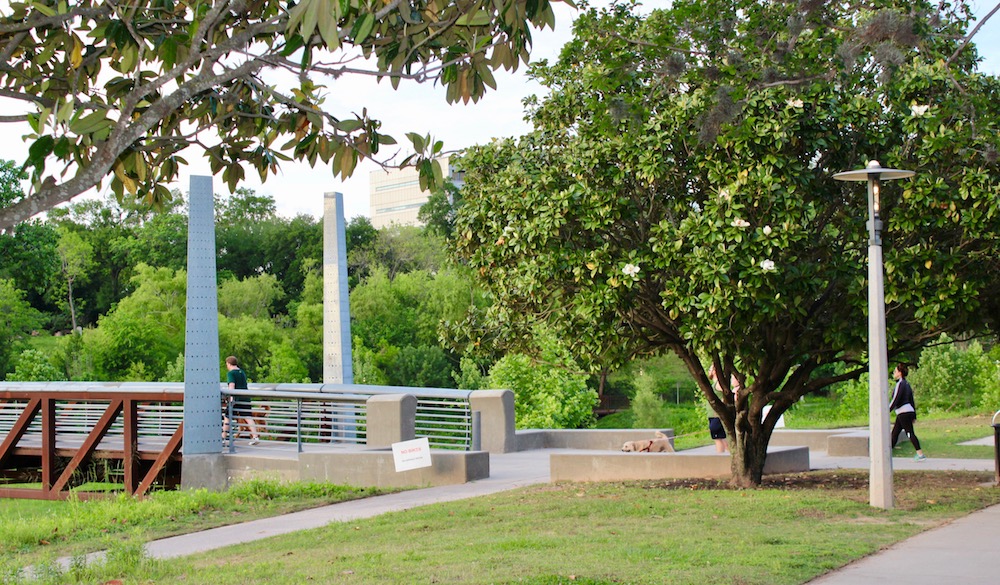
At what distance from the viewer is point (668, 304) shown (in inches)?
472

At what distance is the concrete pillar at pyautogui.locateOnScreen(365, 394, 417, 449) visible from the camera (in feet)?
58.3

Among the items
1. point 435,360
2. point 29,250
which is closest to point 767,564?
point 29,250

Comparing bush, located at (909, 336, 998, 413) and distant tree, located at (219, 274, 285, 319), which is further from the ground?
distant tree, located at (219, 274, 285, 319)

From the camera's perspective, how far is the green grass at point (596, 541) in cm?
785

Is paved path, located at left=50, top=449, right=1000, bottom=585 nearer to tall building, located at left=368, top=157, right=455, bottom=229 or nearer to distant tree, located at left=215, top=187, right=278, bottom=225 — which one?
distant tree, located at left=215, top=187, right=278, bottom=225

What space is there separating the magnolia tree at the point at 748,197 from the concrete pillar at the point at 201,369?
660 centimetres

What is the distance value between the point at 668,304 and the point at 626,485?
11.5 ft

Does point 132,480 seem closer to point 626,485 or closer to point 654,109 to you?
point 626,485

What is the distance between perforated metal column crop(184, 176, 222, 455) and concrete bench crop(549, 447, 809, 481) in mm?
6705

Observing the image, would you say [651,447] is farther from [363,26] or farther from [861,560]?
[363,26]

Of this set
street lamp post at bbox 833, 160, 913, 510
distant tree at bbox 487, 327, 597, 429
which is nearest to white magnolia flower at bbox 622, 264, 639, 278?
street lamp post at bbox 833, 160, 913, 510

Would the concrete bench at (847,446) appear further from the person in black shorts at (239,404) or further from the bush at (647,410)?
the bush at (647,410)

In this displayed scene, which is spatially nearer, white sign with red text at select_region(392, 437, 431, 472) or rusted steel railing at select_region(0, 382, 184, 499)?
white sign with red text at select_region(392, 437, 431, 472)

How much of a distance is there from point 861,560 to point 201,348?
13.2 m
